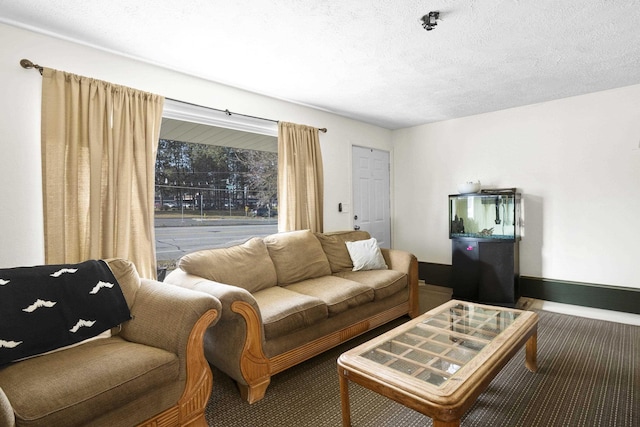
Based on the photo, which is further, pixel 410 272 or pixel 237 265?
pixel 410 272

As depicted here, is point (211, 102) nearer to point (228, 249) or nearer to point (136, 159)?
point (136, 159)

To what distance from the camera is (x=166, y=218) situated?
291cm

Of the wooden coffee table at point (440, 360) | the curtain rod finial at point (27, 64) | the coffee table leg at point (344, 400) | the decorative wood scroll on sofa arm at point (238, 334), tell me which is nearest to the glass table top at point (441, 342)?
the wooden coffee table at point (440, 360)

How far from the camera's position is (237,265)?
8.79 feet

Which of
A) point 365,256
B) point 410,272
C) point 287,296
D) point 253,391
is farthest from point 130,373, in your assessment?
point 410,272

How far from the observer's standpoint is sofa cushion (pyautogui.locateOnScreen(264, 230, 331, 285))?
3.02 metres

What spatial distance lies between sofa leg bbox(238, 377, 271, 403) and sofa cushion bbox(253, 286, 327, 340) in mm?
288

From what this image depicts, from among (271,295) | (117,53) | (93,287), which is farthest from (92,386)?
(117,53)

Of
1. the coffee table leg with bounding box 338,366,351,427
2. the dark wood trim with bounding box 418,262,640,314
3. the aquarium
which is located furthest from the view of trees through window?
the dark wood trim with bounding box 418,262,640,314

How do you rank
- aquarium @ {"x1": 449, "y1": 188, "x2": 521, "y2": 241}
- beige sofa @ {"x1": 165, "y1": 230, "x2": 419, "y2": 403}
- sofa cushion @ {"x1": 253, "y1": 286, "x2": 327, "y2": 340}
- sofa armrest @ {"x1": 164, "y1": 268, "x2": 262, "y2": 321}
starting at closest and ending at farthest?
1. sofa armrest @ {"x1": 164, "y1": 268, "x2": 262, "y2": 321}
2. beige sofa @ {"x1": 165, "y1": 230, "x2": 419, "y2": 403}
3. sofa cushion @ {"x1": 253, "y1": 286, "x2": 327, "y2": 340}
4. aquarium @ {"x1": 449, "y1": 188, "x2": 521, "y2": 241}

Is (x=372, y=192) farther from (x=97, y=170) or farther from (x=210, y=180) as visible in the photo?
(x=97, y=170)

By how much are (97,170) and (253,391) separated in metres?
1.85

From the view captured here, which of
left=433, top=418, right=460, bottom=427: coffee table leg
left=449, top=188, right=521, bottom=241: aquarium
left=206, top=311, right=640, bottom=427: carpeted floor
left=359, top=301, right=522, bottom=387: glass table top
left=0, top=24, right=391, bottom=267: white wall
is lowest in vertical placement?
left=206, top=311, right=640, bottom=427: carpeted floor

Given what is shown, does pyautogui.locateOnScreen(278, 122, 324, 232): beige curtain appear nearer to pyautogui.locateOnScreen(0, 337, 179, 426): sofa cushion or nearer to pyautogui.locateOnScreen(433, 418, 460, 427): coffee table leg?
pyautogui.locateOnScreen(0, 337, 179, 426): sofa cushion
